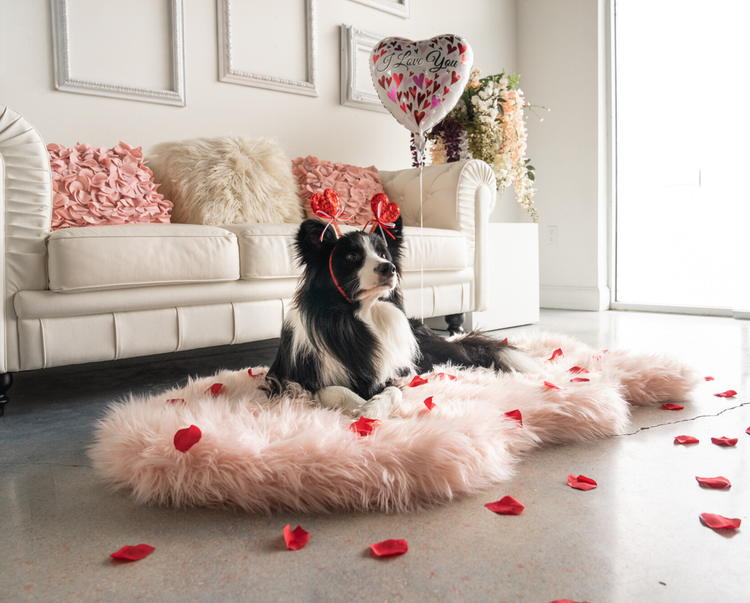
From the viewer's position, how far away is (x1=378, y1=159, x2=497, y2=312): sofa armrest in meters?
3.06

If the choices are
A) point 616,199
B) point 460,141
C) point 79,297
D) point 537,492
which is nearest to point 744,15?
point 616,199

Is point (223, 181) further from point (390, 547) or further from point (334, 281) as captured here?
point (390, 547)

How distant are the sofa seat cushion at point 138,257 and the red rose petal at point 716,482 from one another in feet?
5.28

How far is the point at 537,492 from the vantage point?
3.64ft

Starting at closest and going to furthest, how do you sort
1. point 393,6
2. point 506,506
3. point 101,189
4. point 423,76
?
1. point 506,506
2. point 101,189
3. point 423,76
4. point 393,6

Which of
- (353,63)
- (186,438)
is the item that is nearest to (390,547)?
(186,438)

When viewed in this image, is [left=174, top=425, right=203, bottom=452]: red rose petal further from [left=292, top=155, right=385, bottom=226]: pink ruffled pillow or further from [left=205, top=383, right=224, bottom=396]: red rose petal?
[left=292, top=155, right=385, bottom=226]: pink ruffled pillow

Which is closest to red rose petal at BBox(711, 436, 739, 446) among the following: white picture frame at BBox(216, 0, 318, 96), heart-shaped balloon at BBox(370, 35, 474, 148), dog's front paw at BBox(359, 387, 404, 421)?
dog's front paw at BBox(359, 387, 404, 421)

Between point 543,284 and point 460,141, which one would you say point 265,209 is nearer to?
point 460,141

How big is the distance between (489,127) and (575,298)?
5.52 feet

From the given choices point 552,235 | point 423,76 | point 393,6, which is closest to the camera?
point 423,76

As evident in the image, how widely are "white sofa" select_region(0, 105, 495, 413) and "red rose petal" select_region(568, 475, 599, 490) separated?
1.13m

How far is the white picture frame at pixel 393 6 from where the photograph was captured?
12.9 feet

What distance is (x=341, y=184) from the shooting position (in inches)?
126
